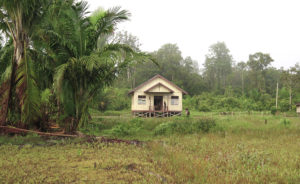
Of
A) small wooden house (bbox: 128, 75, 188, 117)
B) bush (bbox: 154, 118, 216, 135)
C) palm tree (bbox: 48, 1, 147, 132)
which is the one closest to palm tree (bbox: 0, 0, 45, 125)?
palm tree (bbox: 48, 1, 147, 132)

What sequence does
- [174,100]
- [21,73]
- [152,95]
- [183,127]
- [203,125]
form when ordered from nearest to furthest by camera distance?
[21,73]
[183,127]
[203,125]
[152,95]
[174,100]

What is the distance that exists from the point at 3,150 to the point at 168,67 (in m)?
41.1

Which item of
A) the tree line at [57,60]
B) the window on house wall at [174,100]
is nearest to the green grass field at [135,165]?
the tree line at [57,60]

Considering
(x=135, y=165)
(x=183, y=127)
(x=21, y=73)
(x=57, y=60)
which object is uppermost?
(x=57, y=60)

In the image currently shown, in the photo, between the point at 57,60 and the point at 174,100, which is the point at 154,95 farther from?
the point at 57,60

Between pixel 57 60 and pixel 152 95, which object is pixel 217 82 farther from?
pixel 57 60

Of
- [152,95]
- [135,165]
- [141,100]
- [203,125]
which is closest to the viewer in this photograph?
[135,165]

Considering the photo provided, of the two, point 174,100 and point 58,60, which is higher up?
point 58,60

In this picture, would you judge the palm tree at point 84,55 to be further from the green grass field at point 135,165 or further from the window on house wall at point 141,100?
the window on house wall at point 141,100

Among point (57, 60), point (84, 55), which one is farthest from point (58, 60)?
point (84, 55)

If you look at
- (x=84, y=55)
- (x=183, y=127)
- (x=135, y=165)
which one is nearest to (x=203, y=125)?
(x=183, y=127)

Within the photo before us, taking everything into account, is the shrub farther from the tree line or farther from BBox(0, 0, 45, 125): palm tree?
BBox(0, 0, 45, 125): palm tree

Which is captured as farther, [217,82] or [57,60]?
[217,82]

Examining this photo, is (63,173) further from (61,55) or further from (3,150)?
(61,55)
